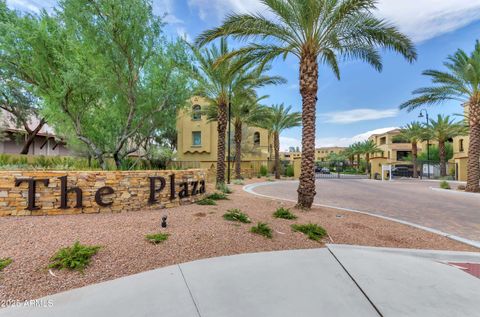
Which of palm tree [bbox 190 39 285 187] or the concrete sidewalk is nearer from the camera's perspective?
the concrete sidewalk

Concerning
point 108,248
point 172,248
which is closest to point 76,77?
point 108,248

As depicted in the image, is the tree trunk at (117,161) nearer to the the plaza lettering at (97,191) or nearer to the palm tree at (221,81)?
the the plaza lettering at (97,191)

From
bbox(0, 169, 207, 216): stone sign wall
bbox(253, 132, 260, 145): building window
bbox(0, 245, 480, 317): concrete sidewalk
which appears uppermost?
bbox(253, 132, 260, 145): building window

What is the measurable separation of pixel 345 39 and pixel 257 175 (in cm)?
2110

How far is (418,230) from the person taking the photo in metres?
6.73

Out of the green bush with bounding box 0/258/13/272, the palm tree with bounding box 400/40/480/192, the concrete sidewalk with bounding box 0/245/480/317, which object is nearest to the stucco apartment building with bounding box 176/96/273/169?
the palm tree with bounding box 400/40/480/192

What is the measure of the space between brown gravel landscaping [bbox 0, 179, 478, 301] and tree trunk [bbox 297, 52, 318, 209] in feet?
4.09

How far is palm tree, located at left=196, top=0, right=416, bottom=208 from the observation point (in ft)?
26.5

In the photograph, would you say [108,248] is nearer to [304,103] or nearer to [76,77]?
[76,77]

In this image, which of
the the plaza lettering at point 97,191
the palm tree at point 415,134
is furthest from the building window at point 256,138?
the the plaza lettering at point 97,191

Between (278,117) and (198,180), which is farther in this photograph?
(278,117)

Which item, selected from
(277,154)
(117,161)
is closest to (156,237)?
(117,161)

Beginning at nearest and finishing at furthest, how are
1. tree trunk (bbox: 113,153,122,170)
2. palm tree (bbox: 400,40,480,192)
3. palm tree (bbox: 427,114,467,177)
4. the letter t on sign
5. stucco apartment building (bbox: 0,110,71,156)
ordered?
the letter t on sign
tree trunk (bbox: 113,153,122,170)
palm tree (bbox: 400,40,480,192)
stucco apartment building (bbox: 0,110,71,156)
palm tree (bbox: 427,114,467,177)

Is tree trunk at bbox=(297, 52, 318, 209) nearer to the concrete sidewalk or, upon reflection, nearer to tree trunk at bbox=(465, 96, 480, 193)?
the concrete sidewalk
